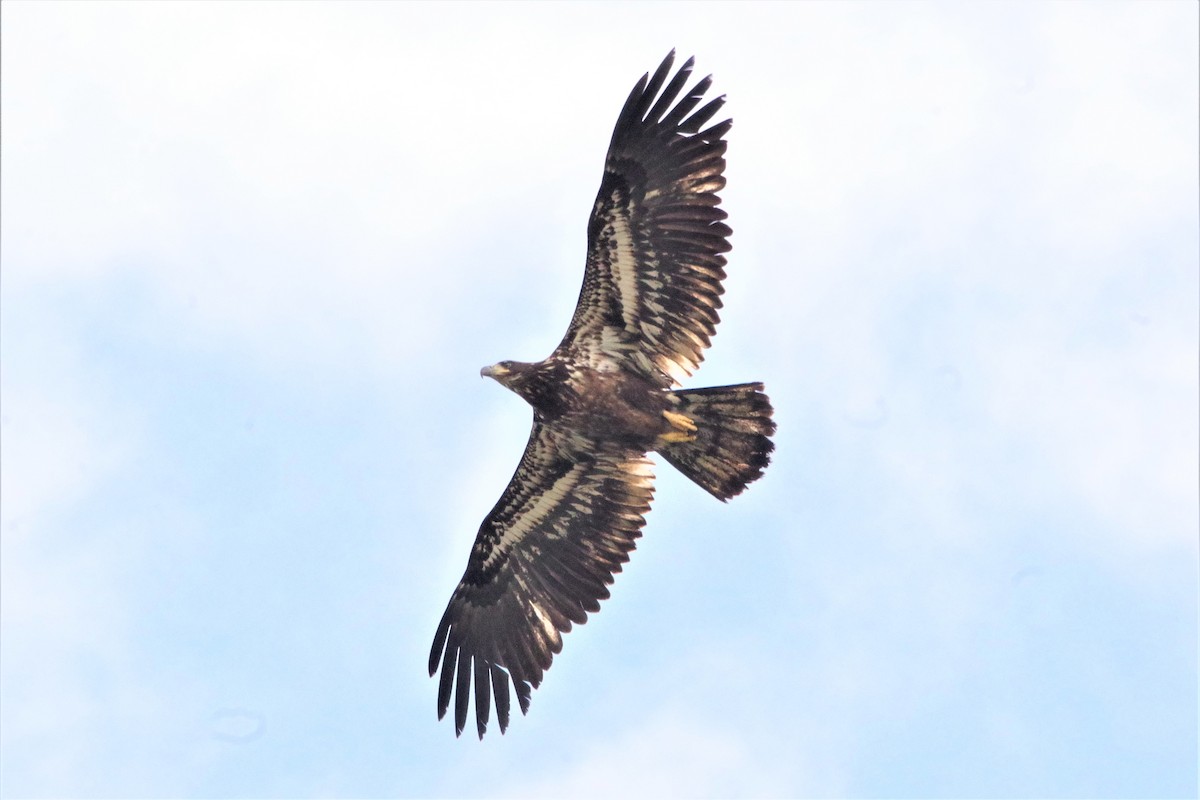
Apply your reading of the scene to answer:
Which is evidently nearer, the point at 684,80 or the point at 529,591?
the point at 684,80

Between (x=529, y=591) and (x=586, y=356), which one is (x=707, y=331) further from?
(x=529, y=591)

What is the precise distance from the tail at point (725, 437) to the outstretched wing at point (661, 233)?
1.35 ft

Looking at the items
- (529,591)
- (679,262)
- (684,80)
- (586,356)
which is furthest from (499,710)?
(684,80)

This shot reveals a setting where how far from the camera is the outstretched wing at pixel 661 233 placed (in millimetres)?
16906

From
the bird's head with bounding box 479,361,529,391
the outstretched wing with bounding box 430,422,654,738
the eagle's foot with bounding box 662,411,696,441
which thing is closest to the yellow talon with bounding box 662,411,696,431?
the eagle's foot with bounding box 662,411,696,441

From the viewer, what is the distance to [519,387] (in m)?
17.8

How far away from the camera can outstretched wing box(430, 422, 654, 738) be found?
60.1 ft

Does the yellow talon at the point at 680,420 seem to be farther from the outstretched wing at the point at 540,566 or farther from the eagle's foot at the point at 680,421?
the outstretched wing at the point at 540,566

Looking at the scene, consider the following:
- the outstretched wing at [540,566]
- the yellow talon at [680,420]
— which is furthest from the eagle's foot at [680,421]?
the outstretched wing at [540,566]

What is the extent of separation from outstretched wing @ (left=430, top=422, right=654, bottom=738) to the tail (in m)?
0.85

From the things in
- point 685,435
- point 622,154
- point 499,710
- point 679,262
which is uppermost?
point 622,154

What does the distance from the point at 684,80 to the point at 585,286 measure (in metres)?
2.37

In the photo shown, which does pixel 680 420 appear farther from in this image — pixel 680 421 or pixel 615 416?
pixel 615 416

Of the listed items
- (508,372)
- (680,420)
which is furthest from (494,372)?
(680,420)
